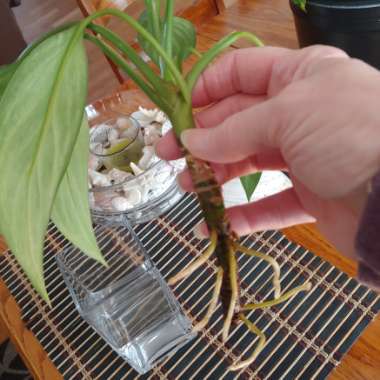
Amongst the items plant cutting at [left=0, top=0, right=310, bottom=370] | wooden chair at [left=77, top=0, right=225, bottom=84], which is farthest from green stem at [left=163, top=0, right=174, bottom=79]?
wooden chair at [left=77, top=0, right=225, bottom=84]

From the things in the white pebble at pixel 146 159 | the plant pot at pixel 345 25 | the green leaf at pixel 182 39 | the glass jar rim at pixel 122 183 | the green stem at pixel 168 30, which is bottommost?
the white pebble at pixel 146 159

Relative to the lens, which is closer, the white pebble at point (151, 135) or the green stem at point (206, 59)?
the green stem at point (206, 59)

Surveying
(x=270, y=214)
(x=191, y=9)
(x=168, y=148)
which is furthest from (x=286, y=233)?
(x=191, y=9)

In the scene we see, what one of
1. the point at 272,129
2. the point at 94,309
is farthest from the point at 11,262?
the point at 272,129

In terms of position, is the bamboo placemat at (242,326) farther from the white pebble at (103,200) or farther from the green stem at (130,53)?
the green stem at (130,53)

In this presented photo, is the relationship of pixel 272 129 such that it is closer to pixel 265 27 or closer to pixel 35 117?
pixel 35 117

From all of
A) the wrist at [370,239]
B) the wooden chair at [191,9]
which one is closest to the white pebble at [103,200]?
the wrist at [370,239]
